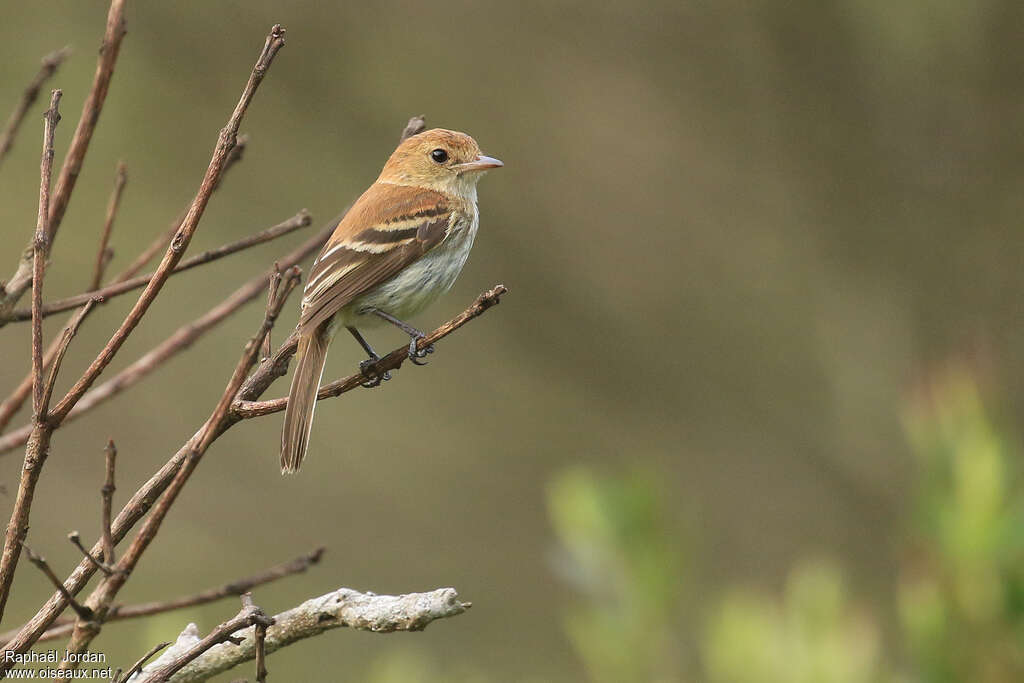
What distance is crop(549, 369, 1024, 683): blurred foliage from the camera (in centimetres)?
309

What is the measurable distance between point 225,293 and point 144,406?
130 centimetres

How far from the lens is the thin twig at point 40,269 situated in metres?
2.07

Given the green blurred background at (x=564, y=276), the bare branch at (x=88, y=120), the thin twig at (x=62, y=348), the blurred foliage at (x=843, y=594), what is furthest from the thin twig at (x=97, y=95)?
the green blurred background at (x=564, y=276)

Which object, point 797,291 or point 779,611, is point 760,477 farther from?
point 779,611

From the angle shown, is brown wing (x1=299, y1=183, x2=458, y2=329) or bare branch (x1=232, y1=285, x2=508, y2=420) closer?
bare branch (x1=232, y1=285, x2=508, y2=420)

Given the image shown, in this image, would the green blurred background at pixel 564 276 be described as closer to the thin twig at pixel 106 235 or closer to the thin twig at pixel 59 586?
the thin twig at pixel 106 235

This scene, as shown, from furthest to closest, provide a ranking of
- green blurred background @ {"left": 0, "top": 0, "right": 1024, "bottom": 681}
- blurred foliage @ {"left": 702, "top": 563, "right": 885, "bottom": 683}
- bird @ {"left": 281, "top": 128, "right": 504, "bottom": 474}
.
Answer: green blurred background @ {"left": 0, "top": 0, "right": 1024, "bottom": 681}
bird @ {"left": 281, "top": 128, "right": 504, "bottom": 474}
blurred foliage @ {"left": 702, "top": 563, "right": 885, "bottom": 683}

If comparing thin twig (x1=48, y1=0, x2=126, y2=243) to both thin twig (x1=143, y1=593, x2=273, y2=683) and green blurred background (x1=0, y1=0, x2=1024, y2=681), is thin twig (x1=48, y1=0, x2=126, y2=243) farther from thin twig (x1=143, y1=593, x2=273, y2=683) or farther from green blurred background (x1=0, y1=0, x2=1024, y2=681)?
green blurred background (x1=0, y1=0, x2=1024, y2=681)

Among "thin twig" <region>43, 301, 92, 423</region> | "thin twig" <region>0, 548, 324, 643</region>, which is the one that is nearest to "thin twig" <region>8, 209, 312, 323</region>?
"thin twig" <region>43, 301, 92, 423</region>

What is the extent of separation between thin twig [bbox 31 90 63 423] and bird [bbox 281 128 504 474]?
1.27 m

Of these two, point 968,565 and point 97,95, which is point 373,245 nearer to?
point 97,95

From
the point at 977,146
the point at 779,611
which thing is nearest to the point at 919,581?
the point at 779,611

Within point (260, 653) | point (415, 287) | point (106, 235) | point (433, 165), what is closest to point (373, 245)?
point (415, 287)

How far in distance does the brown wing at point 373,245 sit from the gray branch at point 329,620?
5.64 ft
